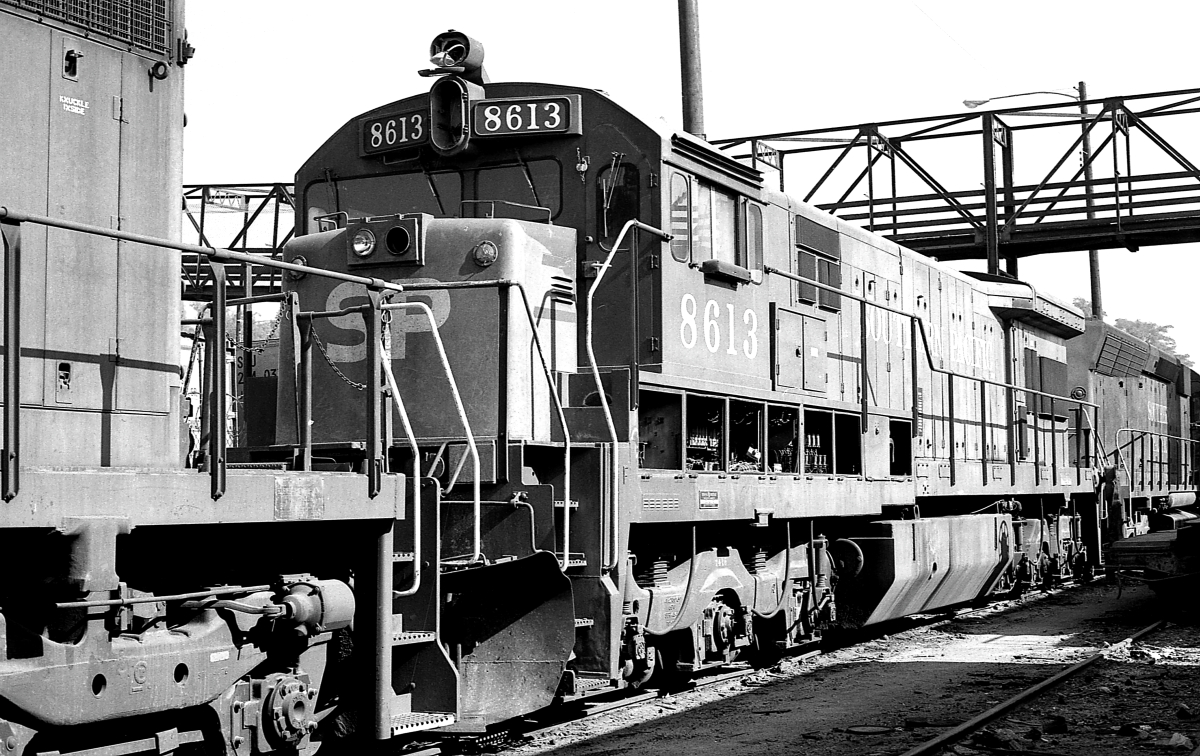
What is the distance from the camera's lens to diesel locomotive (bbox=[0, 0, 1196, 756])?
5.00m

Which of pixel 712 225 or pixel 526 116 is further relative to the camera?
pixel 712 225

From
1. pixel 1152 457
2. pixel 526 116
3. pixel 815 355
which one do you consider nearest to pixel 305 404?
pixel 526 116

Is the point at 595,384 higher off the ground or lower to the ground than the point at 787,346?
lower

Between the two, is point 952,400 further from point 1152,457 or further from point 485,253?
point 1152,457

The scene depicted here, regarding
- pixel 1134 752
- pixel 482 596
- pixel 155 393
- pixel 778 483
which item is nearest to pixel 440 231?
pixel 482 596

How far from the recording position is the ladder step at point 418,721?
240 inches

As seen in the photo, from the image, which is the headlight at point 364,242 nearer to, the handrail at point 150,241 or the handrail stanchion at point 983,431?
the handrail at point 150,241

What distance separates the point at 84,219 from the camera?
5.30 metres

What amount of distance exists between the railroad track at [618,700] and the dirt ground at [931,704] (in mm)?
91

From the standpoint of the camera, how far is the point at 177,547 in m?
5.50

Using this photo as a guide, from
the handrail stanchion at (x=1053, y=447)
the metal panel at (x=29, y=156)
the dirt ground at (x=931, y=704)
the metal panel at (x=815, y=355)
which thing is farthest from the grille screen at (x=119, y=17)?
the handrail stanchion at (x=1053, y=447)

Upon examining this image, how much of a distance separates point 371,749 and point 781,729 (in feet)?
8.88

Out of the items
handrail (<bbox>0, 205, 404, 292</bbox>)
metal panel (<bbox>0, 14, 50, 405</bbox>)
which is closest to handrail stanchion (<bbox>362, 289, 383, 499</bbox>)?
handrail (<bbox>0, 205, 404, 292</bbox>)

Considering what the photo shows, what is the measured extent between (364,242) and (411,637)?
2.62m
